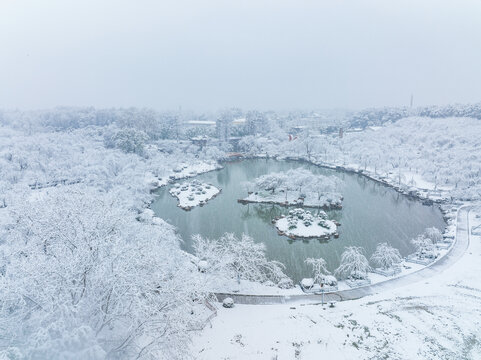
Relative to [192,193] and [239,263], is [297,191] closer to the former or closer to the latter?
[192,193]

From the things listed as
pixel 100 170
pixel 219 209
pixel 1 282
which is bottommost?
pixel 219 209

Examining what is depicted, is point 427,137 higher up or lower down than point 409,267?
higher up

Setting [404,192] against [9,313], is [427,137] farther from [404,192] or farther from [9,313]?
[9,313]

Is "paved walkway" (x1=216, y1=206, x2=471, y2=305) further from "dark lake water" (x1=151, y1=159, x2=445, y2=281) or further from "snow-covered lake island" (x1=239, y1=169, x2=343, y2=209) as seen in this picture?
"snow-covered lake island" (x1=239, y1=169, x2=343, y2=209)

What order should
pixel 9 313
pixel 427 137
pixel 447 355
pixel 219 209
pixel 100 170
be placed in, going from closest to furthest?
pixel 9 313, pixel 447 355, pixel 219 209, pixel 100 170, pixel 427 137

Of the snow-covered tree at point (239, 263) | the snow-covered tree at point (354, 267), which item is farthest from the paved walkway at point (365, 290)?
the snow-covered tree at point (239, 263)

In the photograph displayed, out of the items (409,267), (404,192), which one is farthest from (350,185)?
(409,267)

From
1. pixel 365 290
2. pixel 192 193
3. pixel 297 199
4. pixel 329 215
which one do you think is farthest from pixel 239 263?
pixel 192 193
